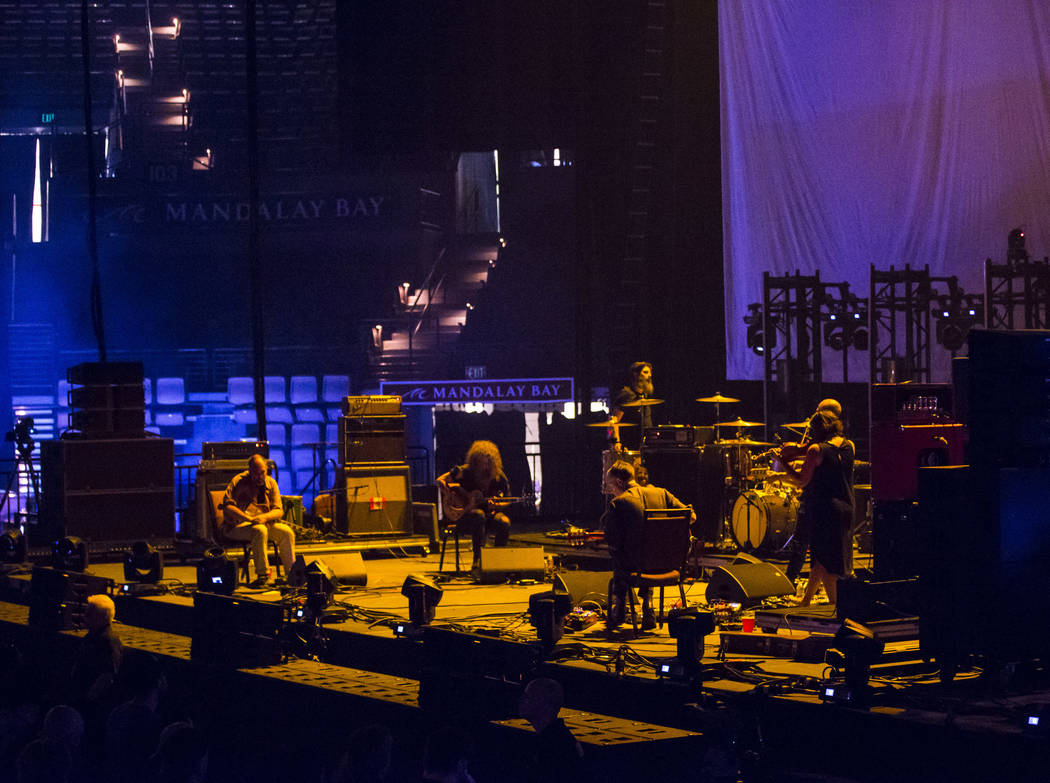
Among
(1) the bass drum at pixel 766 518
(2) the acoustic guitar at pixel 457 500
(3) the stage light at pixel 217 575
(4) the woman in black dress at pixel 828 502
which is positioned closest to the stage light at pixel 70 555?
(3) the stage light at pixel 217 575

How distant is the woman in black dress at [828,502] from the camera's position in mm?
9328

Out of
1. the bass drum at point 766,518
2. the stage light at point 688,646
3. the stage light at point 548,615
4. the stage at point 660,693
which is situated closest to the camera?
the stage at point 660,693

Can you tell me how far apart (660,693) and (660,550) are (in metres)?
1.93

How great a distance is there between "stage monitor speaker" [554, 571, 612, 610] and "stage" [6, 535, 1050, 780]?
0.03 m

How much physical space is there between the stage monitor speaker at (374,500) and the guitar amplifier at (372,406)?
22.6 inches

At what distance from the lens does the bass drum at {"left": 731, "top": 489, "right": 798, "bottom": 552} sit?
1230cm

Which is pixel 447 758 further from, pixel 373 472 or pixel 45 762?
Answer: pixel 373 472

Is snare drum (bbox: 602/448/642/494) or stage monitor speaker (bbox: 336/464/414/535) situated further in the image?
stage monitor speaker (bbox: 336/464/414/535)

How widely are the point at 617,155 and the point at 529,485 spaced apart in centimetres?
464

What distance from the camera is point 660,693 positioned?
7.43 metres

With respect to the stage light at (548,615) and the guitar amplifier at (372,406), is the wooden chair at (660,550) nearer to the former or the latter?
the stage light at (548,615)

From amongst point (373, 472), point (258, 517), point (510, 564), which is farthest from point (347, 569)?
point (373, 472)

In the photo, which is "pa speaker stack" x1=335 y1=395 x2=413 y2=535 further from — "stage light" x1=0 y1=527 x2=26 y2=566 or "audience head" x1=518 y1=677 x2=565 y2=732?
"audience head" x1=518 y1=677 x2=565 y2=732

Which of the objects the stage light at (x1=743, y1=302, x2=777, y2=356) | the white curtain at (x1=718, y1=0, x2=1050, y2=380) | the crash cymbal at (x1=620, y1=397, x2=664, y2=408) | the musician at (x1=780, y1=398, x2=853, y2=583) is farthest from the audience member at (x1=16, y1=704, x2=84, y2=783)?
the stage light at (x1=743, y1=302, x2=777, y2=356)
